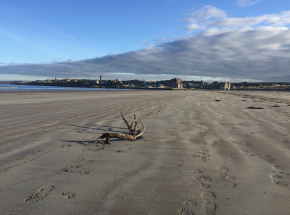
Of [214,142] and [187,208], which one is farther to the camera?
[214,142]

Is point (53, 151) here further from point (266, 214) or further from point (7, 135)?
point (266, 214)

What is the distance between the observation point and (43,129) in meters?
4.98

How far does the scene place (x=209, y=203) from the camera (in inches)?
72.9

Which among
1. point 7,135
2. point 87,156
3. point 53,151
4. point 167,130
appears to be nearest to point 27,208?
point 87,156

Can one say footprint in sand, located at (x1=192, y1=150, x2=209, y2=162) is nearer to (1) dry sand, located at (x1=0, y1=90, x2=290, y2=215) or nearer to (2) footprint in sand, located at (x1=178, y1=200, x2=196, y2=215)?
(1) dry sand, located at (x1=0, y1=90, x2=290, y2=215)

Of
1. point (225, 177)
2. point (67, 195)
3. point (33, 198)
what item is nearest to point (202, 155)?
point (225, 177)

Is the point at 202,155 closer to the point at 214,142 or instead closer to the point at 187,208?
the point at 214,142

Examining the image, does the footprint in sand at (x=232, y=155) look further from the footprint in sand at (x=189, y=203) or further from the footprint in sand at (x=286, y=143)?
the footprint in sand at (x=189, y=203)

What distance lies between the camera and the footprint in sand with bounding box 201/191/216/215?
174cm

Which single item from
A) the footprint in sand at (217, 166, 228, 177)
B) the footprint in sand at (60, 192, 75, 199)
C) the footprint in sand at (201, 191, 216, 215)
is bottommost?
the footprint in sand at (217, 166, 228, 177)

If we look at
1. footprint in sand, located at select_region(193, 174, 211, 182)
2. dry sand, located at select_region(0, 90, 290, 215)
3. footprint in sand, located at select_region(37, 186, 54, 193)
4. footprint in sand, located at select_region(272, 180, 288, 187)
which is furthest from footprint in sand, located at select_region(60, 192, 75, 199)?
footprint in sand, located at select_region(272, 180, 288, 187)

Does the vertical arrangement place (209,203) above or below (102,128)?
above

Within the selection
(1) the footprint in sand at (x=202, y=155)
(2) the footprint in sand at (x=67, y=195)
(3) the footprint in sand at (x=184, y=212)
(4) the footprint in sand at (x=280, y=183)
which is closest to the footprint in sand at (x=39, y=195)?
(2) the footprint in sand at (x=67, y=195)

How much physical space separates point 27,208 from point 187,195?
1.54 metres
